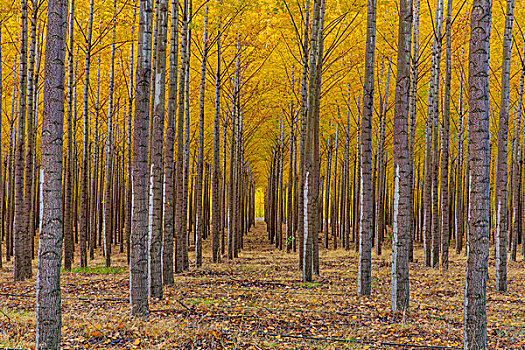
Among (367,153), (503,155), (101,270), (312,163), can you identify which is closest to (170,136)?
(312,163)

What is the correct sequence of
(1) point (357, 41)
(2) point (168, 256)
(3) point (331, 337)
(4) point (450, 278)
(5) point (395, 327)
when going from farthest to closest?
(1) point (357, 41) < (4) point (450, 278) < (2) point (168, 256) < (5) point (395, 327) < (3) point (331, 337)

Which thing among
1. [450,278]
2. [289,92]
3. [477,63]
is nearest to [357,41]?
[289,92]

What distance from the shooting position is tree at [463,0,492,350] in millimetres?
4176

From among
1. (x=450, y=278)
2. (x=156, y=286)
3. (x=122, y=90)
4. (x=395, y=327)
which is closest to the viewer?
(x=395, y=327)

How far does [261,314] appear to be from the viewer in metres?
6.55

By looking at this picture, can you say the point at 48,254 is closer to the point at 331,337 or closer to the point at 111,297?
the point at 331,337

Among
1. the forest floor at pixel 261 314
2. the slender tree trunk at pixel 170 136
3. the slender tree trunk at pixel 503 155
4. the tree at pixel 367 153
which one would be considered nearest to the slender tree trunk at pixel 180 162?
the forest floor at pixel 261 314

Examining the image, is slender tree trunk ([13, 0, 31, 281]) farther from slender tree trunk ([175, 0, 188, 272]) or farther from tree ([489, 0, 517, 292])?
tree ([489, 0, 517, 292])

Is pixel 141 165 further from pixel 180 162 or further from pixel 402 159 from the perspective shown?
pixel 180 162

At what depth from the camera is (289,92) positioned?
14.0m

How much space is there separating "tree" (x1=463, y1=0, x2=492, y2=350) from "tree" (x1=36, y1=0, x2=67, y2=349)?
367 cm

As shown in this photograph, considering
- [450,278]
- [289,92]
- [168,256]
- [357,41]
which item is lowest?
[450,278]

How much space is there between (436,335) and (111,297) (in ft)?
16.7

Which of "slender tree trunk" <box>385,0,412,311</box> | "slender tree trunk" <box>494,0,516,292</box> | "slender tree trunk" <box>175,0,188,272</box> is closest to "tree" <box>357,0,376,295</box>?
"slender tree trunk" <box>385,0,412,311</box>
